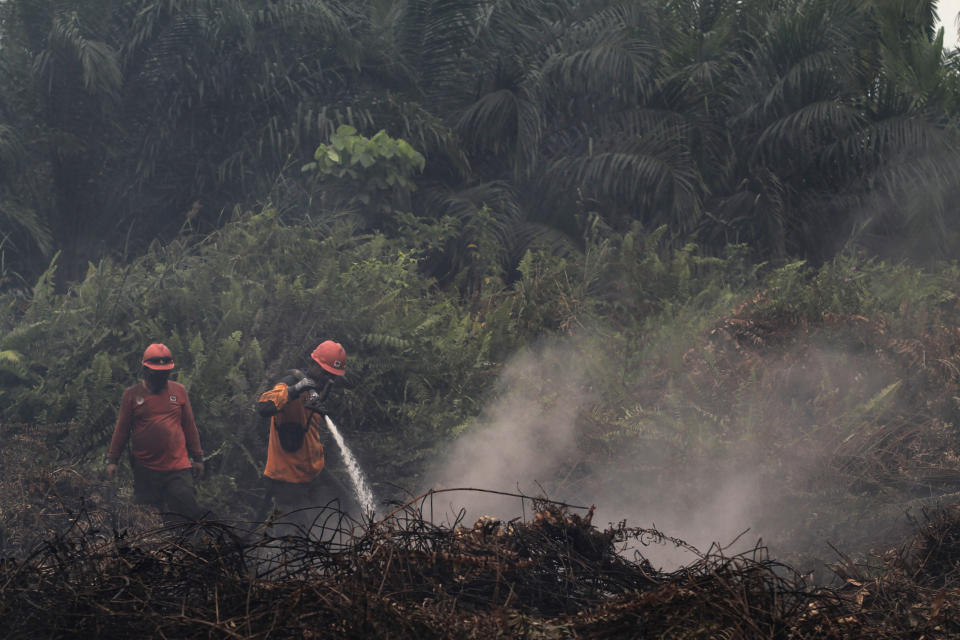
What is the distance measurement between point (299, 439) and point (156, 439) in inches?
41.6

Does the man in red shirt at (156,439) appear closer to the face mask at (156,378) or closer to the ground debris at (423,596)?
the face mask at (156,378)

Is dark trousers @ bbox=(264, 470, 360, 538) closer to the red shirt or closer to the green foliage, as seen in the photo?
the red shirt

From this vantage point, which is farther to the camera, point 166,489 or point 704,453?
point 704,453

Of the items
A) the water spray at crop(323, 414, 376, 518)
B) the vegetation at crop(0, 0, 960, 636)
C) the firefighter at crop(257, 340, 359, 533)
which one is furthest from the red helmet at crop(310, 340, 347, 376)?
the vegetation at crop(0, 0, 960, 636)

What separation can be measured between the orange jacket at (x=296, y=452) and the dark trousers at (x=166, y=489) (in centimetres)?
67

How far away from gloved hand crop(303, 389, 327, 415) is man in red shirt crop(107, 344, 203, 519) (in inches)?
42.7

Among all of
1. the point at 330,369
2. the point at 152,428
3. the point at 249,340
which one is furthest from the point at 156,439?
the point at 249,340

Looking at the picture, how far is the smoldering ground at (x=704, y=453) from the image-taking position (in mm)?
7438

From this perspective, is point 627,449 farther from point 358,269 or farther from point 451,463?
point 358,269

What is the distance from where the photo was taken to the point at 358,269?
10.3 metres

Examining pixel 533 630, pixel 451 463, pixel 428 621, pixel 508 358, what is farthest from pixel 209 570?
pixel 508 358

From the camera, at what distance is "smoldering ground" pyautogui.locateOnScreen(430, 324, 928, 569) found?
24.4 feet

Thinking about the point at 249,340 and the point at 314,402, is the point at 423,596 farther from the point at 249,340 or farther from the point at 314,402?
the point at 249,340

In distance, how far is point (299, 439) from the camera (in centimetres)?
660
